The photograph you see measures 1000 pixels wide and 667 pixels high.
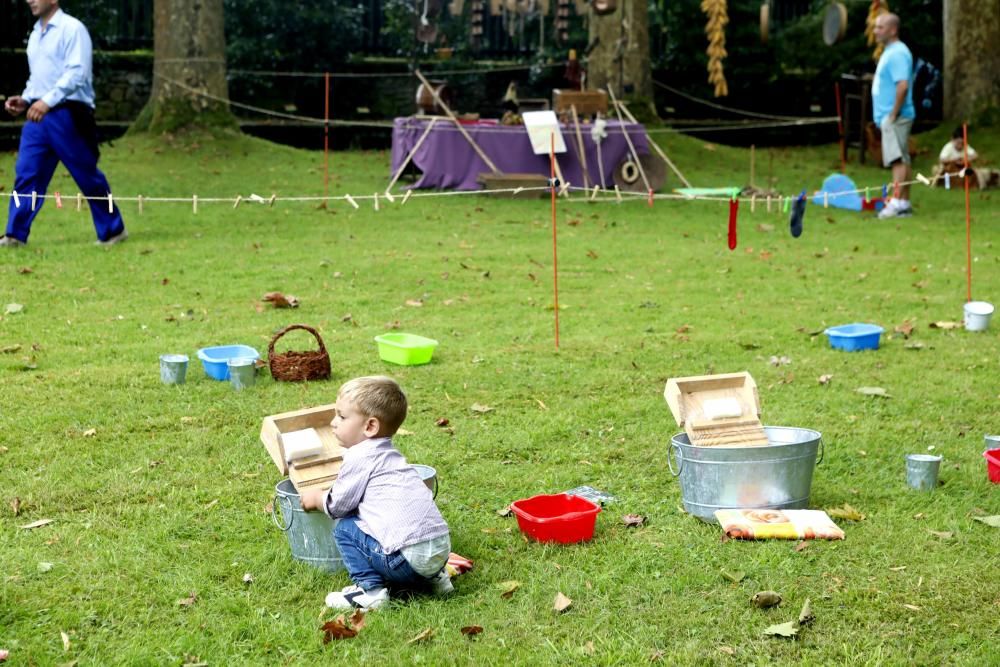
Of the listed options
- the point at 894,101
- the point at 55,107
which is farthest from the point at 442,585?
the point at 894,101

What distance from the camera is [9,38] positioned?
66.4 feet

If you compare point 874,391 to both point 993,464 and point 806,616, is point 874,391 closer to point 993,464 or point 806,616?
point 993,464

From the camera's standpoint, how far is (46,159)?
37.3 ft

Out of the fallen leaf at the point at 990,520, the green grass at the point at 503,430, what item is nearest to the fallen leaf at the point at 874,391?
the green grass at the point at 503,430

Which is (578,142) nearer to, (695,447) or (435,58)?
(435,58)

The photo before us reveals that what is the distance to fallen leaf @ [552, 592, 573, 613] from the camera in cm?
423

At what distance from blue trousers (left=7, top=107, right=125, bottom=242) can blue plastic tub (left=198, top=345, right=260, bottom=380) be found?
4.16 m

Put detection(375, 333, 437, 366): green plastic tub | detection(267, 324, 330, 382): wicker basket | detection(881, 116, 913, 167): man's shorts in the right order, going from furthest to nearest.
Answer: detection(881, 116, 913, 167): man's shorts → detection(375, 333, 437, 366): green plastic tub → detection(267, 324, 330, 382): wicker basket

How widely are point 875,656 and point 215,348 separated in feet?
15.1

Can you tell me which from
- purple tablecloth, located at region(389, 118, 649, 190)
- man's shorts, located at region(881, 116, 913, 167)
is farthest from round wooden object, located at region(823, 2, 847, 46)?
man's shorts, located at region(881, 116, 913, 167)

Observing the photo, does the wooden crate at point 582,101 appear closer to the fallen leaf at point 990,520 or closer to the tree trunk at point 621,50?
the tree trunk at point 621,50

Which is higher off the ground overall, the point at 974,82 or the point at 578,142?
the point at 974,82

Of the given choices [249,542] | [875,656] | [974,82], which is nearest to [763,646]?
[875,656]

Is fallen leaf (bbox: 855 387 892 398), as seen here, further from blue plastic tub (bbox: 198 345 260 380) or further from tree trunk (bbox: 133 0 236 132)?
tree trunk (bbox: 133 0 236 132)
